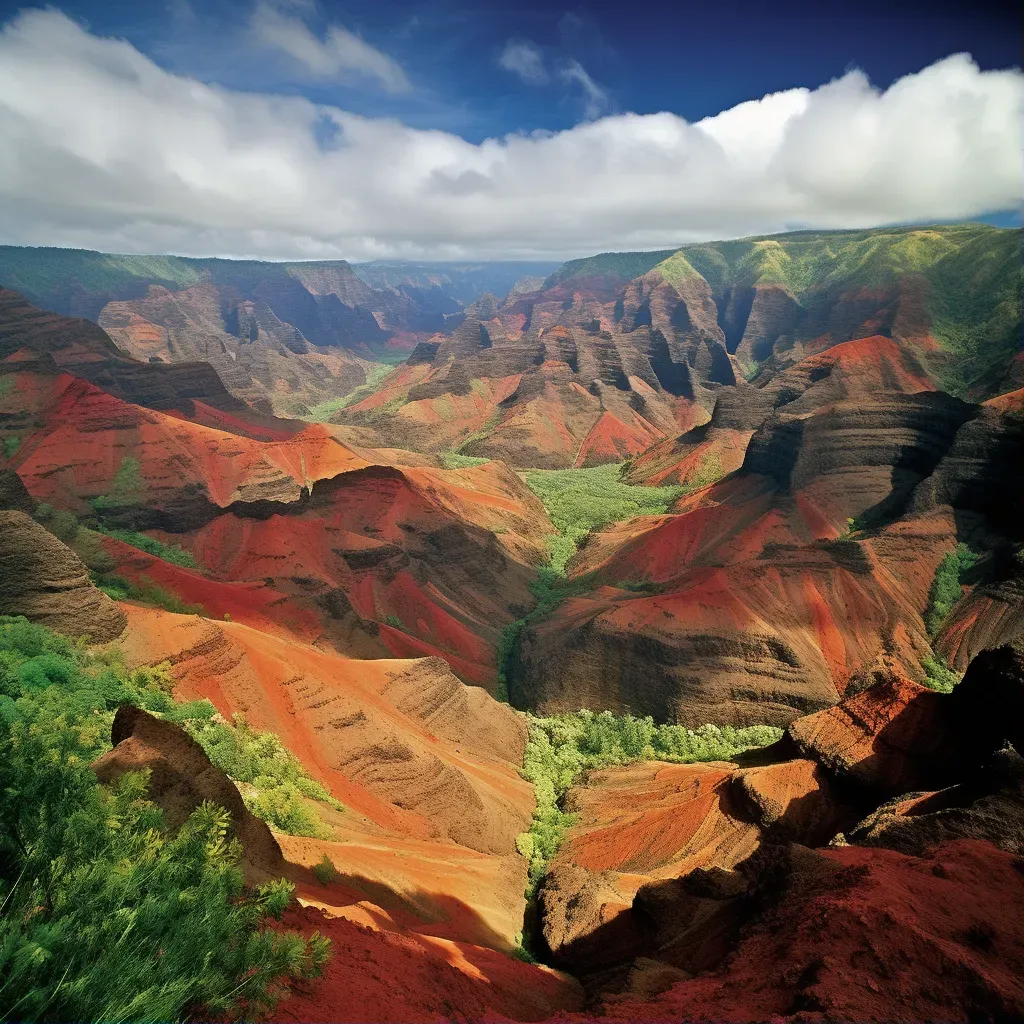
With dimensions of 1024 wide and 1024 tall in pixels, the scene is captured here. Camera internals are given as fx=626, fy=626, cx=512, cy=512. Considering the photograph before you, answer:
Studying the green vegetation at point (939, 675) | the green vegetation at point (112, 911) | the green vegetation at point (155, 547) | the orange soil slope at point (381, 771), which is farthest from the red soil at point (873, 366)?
the green vegetation at point (112, 911)

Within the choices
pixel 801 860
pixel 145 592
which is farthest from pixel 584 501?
pixel 801 860

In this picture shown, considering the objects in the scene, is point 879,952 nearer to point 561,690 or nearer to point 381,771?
point 381,771

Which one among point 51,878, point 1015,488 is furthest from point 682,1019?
point 1015,488

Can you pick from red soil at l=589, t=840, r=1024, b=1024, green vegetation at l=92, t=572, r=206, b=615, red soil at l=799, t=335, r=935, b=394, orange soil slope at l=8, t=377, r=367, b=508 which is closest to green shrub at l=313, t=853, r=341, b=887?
red soil at l=589, t=840, r=1024, b=1024

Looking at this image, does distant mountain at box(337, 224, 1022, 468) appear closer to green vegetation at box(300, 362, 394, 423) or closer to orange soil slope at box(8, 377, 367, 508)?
green vegetation at box(300, 362, 394, 423)

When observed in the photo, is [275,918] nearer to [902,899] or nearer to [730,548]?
[902,899]

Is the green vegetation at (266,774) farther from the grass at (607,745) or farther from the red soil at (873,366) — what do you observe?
the red soil at (873,366)
